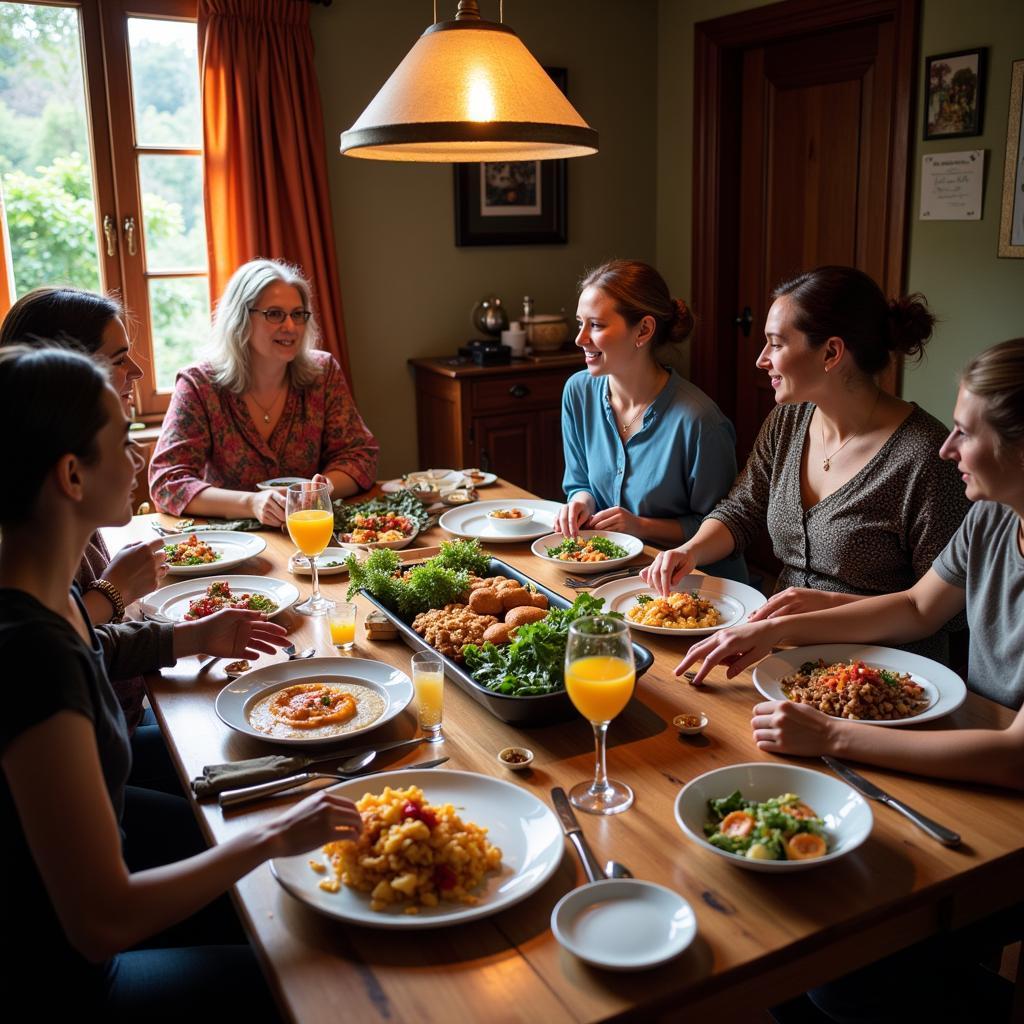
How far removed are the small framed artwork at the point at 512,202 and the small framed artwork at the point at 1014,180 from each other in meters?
1.98

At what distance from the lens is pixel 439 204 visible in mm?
4648

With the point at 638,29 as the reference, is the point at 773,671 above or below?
below

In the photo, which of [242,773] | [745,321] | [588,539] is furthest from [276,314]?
[745,321]

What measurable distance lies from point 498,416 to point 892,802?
10.9 feet

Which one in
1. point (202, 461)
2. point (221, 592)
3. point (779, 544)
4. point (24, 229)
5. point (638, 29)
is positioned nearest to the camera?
point (221, 592)

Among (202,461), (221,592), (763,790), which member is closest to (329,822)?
(763,790)

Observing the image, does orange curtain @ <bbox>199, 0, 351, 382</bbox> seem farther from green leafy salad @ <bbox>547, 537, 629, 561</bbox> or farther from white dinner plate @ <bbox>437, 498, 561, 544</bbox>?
green leafy salad @ <bbox>547, 537, 629, 561</bbox>

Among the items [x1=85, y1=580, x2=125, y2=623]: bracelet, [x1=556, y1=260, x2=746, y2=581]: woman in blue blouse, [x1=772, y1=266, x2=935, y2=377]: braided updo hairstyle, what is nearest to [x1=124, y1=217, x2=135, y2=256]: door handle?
[x1=556, y1=260, x2=746, y2=581]: woman in blue blouse

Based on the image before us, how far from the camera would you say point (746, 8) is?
4.34m

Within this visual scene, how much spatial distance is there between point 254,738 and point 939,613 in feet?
3.73

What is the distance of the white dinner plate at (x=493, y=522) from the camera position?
246 centimetres

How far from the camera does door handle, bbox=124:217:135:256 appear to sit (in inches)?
159

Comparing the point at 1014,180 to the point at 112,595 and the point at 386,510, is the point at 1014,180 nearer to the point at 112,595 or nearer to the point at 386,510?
the point at 386,510

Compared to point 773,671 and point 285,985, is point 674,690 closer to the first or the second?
point 773,671
